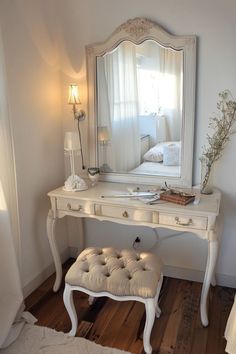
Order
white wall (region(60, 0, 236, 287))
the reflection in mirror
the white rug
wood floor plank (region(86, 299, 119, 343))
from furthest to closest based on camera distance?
the reflection in mirror < white wall (region(60, 0, 236, 287)) < wood floor plank (region(86, 299, 119, 343)) < the white rug

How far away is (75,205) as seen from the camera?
2152mm

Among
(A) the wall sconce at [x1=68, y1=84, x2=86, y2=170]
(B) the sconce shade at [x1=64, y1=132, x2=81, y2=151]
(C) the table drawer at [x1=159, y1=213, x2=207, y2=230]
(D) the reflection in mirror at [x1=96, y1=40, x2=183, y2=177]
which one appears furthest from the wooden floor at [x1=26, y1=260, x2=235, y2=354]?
(A) the wall sconce at [x1=68, y1=84, x2=86, y2=170]

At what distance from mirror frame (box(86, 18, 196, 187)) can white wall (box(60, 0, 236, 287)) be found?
0.18 ft

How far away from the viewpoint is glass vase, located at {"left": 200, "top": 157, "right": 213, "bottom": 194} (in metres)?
2.12

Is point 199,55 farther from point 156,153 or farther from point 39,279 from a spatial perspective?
point 39,279

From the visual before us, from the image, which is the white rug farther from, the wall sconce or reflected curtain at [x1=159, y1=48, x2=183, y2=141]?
the wall sconce

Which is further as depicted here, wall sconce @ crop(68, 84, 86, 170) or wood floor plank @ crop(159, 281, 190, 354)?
wall sconce @ crop(68, 84, 86, 170)

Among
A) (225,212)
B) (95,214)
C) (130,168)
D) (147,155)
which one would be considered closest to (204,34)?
(147,155)

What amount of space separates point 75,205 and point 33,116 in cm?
72

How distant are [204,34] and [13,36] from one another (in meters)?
1.25

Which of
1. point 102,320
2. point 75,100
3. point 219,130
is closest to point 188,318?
point 102,320

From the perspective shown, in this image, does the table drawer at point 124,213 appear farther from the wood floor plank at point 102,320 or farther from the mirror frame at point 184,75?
the wood floor plank at point 102,320

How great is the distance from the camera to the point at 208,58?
6.81 ft

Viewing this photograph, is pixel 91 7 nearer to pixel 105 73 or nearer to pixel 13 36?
pixel 105 73
